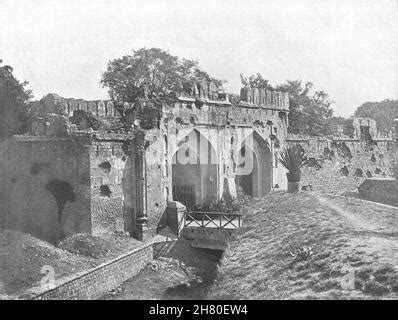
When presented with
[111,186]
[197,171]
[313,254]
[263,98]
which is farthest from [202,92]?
[313,254]

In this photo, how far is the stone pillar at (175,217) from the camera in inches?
766

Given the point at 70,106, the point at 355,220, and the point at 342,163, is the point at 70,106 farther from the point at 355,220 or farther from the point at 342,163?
the point at 342,163

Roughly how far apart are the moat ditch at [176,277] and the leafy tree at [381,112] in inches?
1486

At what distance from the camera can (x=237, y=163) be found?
23.7 meters

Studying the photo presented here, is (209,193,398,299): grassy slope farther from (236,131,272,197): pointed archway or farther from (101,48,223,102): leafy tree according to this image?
(101,48,223,102): leafy tree

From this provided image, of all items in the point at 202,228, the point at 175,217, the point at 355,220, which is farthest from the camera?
→ the point at 175,217

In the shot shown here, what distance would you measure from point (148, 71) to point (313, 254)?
27319 millimetres

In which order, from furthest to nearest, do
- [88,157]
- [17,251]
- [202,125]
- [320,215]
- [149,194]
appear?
[202,125] < [149,194] < [88,157] < [17,251] < [320,215]

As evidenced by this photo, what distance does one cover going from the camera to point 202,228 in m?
18.8

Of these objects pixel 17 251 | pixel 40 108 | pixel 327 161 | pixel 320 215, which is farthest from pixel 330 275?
pixel 327 161

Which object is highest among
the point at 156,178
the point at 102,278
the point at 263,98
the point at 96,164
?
the point at 263,98

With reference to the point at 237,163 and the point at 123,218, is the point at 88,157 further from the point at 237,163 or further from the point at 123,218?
the point at 237,163
